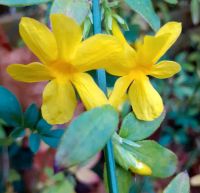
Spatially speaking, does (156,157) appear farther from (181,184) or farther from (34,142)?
(34,142)

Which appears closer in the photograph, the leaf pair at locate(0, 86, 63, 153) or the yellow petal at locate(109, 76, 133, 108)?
the yellow petal at locate(109, 76, 133, 108)

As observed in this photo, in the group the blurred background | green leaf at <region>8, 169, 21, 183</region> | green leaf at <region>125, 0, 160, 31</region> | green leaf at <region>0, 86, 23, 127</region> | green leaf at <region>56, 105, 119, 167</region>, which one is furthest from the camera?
green leaf at <region>8, 169, 21, 183</region>

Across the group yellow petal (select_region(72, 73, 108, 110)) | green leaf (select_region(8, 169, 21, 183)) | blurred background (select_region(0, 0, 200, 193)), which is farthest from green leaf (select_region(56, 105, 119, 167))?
green leaf (select_region(8, 169, 21, 183))

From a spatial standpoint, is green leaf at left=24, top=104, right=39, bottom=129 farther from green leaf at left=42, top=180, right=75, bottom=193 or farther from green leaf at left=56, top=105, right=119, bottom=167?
green leaf at left=56, top=105, right=119, bottom=167

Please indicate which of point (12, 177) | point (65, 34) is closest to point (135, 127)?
point (65, 34)

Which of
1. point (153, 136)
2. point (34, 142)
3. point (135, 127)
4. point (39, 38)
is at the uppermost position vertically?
point (39, 38)

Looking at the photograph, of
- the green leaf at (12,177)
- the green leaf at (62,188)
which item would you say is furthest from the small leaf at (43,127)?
the green leaf at (12,177)
